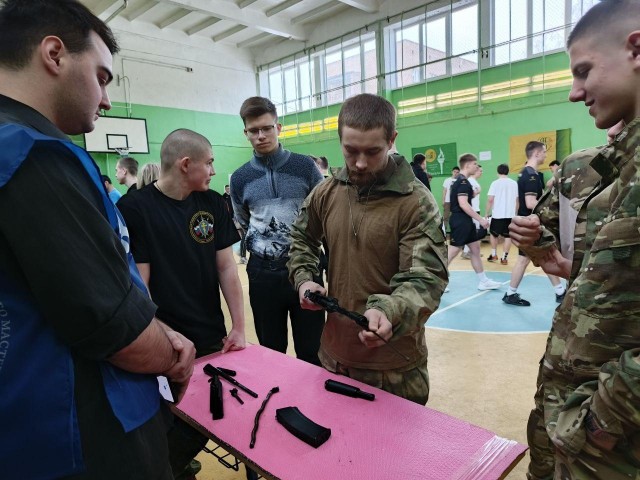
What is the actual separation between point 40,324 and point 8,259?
0.13 metres

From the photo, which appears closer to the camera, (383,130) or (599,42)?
(599,42)

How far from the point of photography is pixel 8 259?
0.71 meters

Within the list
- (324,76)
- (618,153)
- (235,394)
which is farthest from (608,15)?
(324,76)

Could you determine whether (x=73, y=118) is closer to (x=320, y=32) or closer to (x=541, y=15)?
(x=541, y=15)

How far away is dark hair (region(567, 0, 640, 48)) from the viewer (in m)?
0.98

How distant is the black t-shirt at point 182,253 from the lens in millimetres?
1725

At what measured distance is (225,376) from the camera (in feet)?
5.12

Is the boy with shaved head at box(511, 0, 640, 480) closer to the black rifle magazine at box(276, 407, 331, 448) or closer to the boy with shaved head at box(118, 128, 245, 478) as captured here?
the black rifle magazine at box(276, 407, 331, 448)

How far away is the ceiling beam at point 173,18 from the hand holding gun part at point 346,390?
40.8ft

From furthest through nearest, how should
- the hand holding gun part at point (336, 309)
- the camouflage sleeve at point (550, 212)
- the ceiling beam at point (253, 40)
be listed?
the ceiling beam at point (253, 40) < the camouflage sleeve at point (550, 212) < the hand holding gun part at point (336, 309)

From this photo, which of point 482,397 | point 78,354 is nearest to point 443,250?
point 78,354

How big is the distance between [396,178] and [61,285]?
112 centimetres

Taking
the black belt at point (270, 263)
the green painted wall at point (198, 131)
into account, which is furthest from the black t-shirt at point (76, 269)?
the green painted wall at point (198, 131)

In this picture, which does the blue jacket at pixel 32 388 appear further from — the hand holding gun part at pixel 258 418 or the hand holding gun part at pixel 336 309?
the hand holding gun part at pixel 336 309
